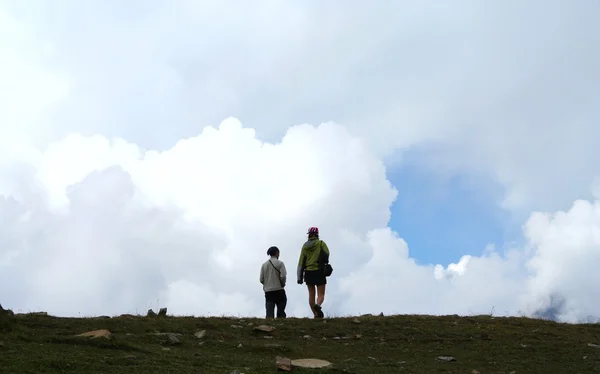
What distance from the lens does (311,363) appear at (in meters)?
11.9

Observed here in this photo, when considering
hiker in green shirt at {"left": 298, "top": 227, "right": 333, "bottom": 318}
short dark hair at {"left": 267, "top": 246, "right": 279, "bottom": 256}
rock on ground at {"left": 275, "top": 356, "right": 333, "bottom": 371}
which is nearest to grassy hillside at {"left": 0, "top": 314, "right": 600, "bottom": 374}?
rock on ground at {"left": 275, "top": 356, "right": 333, "bottom": 371}

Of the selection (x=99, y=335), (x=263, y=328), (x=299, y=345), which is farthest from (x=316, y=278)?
(x=99, y=335)

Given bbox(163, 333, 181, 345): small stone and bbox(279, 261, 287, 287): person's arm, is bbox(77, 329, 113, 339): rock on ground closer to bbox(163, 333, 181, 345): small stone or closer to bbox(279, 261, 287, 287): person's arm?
bbox(163, 333, 181, 345): small stone

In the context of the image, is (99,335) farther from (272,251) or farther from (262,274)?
(272,251)

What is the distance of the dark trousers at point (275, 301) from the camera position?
1959 cm

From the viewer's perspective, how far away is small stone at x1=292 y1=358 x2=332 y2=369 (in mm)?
11484

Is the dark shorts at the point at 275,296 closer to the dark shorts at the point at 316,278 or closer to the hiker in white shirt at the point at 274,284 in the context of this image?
the hiker in white shirt at the point at 274,284

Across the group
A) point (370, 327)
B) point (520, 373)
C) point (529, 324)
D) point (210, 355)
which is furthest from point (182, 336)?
point (529, 324)

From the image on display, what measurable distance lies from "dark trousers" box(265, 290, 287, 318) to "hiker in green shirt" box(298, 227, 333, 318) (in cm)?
72

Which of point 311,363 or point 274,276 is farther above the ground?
point 274,276

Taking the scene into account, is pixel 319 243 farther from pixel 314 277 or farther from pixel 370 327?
pixel 370 327

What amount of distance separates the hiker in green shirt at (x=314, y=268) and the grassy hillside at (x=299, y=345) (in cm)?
181

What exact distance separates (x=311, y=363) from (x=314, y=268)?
765cm

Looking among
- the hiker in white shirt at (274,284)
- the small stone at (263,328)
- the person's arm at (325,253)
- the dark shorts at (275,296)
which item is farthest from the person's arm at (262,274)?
the small stone at (263,328)
